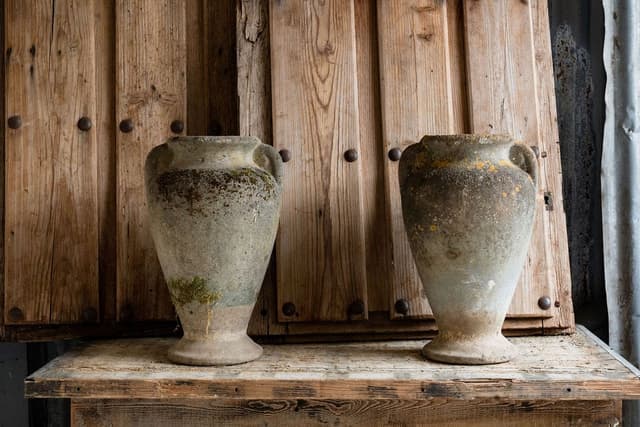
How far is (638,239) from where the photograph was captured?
5.61ft

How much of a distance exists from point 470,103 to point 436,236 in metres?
0.46

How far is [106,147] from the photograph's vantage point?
177 centimetres

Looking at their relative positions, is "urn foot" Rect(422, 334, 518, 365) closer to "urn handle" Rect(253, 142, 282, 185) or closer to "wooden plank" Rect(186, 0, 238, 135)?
"urn handle" Rect(253, 142, 282, 185)

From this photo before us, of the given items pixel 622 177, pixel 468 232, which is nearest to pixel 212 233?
pixel 468 232

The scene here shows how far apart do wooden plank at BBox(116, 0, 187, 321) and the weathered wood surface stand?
1.02 feet

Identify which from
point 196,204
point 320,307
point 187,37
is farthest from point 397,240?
point 187,37

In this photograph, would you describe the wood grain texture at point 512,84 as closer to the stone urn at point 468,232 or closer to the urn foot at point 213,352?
the stone urn at point 468,232

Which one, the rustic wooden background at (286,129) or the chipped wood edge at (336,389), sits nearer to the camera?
the chipped wood edge at (336,389)

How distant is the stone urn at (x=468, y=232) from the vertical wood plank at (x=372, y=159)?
217 millimetres

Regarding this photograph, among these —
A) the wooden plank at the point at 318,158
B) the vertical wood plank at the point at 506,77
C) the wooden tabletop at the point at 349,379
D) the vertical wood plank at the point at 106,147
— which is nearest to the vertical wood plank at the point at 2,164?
the vertical wood plank at the point at 106,147

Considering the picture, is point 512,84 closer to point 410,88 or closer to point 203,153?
point 410,88

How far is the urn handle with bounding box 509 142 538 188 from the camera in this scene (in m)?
1.48

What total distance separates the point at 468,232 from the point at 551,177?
43cm

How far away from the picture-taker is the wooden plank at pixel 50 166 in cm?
172
